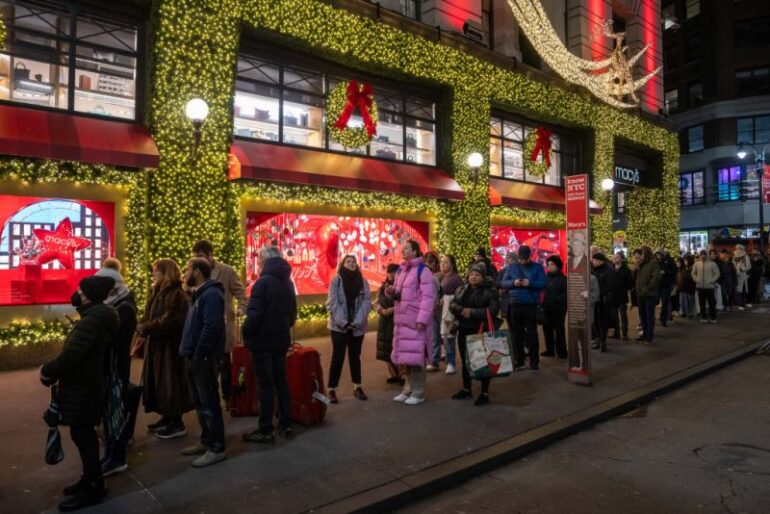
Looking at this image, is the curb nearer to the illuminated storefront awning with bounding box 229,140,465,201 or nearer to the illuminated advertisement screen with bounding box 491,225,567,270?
the illuminated storefront awning with bounding box 229,140,465,201

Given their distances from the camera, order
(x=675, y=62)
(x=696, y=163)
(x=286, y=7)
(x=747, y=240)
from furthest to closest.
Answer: (x=675, y=62) → (x=696, y=163) → (x=747, y=240) → (x=286, y=7)

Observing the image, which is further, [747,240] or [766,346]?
[747,240]

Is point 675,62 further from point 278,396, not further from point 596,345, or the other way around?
point 278,396

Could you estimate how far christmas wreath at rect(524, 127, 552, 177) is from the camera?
697 inches

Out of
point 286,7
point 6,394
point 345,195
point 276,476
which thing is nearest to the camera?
point 276,476

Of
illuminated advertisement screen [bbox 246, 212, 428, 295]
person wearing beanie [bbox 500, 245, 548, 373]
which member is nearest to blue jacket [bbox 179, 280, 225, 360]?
person wearing beanie [bbox 500, 245, 548, 373]

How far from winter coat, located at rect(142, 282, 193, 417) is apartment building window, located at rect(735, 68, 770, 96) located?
47.4 m

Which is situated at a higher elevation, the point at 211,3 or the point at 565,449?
the point at 211,3

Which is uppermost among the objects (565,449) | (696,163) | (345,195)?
(696,163)

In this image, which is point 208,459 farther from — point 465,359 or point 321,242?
point 321,242

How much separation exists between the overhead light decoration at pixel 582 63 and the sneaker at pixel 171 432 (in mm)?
15643

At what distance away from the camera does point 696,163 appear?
139 ft

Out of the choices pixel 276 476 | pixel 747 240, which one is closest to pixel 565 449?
pixel 276 476

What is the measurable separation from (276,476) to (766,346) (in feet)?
35.0
